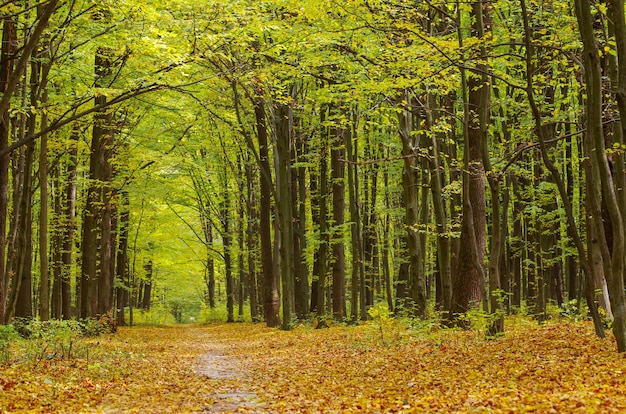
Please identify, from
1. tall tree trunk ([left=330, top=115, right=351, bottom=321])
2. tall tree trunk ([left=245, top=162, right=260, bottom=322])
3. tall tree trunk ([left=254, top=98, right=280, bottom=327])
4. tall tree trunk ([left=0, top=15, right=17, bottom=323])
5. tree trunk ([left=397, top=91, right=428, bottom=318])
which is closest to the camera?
tall tree trunk ([left=0, top=15, right=17, bottom=323])

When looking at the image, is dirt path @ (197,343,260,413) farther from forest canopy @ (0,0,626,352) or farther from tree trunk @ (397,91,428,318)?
tree trunk @ (397,91,428,318)

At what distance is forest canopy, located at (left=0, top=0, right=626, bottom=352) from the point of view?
1052cm

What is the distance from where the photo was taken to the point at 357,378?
9742 millimetres

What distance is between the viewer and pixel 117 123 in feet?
70.5

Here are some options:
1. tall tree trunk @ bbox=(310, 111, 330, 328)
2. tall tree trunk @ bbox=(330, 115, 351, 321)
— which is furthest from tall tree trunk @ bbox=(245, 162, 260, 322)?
tall tree trunk @ bbox=(330, 115, 351, 321)

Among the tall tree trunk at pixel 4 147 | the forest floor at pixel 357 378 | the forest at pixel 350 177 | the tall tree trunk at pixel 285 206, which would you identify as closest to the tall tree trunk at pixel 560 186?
the forest at pixel 350 177

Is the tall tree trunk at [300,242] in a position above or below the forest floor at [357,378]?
above

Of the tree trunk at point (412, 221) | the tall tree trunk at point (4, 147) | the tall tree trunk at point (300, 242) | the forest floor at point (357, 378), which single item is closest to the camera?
the forest floor at point (357, 378)

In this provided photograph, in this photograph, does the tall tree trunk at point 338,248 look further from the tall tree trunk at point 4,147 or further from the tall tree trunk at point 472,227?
the tall tree trunk at point 4,147

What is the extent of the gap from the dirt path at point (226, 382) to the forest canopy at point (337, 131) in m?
4.72

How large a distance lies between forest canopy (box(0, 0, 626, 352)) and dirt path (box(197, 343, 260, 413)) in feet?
15.5

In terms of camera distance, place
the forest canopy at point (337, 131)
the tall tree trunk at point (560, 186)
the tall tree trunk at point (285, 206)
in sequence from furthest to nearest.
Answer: the tall tree trunk at point (285, 206), the forest canopy at point (337, 131), the tall tree trunk at point (560, 186)

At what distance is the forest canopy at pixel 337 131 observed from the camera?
34.5 ft

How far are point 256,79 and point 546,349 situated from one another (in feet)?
33.7
